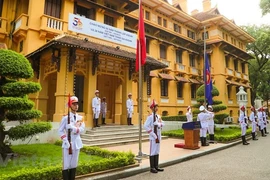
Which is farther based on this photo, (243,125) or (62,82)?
(243,125)

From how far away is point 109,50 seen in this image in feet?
40.3

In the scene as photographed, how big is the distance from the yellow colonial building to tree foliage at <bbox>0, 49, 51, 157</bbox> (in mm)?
3318

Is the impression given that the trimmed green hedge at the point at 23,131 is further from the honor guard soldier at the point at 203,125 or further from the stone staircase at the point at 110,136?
the honor guard soldier at the point at 203,125

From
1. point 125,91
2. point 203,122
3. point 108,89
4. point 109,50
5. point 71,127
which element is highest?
point 109,50

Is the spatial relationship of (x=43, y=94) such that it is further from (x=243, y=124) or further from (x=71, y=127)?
(x=243, y=124)

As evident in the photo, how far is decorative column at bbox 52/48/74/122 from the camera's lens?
430 inches

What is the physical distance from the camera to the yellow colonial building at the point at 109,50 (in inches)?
464

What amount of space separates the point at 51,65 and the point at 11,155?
20.3 feet

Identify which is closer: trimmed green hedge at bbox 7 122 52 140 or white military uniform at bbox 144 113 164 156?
white military uniform at bbox 144 113 164 156

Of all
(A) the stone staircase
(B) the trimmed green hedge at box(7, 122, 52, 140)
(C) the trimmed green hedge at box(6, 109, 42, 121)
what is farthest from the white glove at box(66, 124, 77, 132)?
(A) the stone staircase

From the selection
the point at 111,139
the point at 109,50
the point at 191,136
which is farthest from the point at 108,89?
the point at 191,136

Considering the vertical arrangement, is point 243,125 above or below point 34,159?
above

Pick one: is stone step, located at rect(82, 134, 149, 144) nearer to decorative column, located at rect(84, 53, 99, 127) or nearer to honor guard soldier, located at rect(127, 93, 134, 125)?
honor guard soldier, located at rect(127, 93, 134, 125)

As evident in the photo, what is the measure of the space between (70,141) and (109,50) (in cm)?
836
